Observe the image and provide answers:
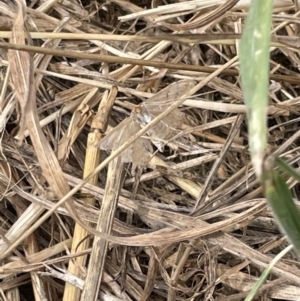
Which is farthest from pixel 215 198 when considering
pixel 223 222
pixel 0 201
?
pixel 0 201

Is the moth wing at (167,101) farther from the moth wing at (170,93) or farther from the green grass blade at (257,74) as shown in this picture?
the green grass blade at (257,74)

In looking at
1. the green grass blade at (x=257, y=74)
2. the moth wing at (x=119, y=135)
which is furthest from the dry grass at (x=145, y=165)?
the green grass blade at (x=257, y=74)

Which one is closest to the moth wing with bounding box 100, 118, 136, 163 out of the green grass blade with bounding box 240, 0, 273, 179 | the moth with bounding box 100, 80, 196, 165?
the moth with bounding box 100, 80, 196, 165

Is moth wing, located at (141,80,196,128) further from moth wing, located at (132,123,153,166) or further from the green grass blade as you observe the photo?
the green grass blade

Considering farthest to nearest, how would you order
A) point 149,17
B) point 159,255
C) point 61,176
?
point 149,17
point 159,255
point 61,176

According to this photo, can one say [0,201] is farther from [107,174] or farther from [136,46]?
[136,46]

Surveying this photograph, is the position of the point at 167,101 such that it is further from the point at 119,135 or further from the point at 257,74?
the point at 257,74
